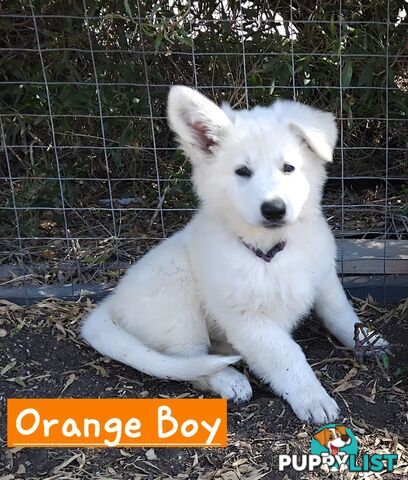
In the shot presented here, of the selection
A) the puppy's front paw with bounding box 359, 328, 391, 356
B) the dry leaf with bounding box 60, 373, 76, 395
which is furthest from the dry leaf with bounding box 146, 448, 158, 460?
the puppy's front paw with bounding box 359, 328, 391, 356

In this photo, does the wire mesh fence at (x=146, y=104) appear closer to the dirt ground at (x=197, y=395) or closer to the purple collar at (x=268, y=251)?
the dirt ground at (x=197, y=395)

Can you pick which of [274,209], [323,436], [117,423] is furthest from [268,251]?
[117,423]

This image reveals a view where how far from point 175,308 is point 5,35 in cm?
227

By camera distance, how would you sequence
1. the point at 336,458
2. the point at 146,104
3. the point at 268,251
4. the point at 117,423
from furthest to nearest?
the point at 146,104
the point at 268,251
the point at 117,423
the point at 336,458

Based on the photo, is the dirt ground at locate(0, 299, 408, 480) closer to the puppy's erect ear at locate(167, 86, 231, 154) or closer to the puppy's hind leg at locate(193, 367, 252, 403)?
the puppy's hind leg at locate(193, 367, 252, 403)

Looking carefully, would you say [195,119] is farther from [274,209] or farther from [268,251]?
[268,251]

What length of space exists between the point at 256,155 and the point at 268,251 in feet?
1.44

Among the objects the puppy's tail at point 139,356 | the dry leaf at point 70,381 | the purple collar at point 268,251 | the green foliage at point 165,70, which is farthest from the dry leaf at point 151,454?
the green foliage at point 165,70

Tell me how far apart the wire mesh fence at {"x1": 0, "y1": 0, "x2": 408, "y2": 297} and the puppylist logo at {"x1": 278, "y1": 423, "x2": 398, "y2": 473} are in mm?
1293

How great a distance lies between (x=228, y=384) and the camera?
292 cm

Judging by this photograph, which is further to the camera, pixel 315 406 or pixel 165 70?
pixel 165 70

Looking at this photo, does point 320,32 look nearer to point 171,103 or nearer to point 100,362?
point 171,103

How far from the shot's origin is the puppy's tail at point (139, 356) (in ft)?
9.20

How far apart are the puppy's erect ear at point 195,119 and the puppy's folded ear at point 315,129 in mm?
263
